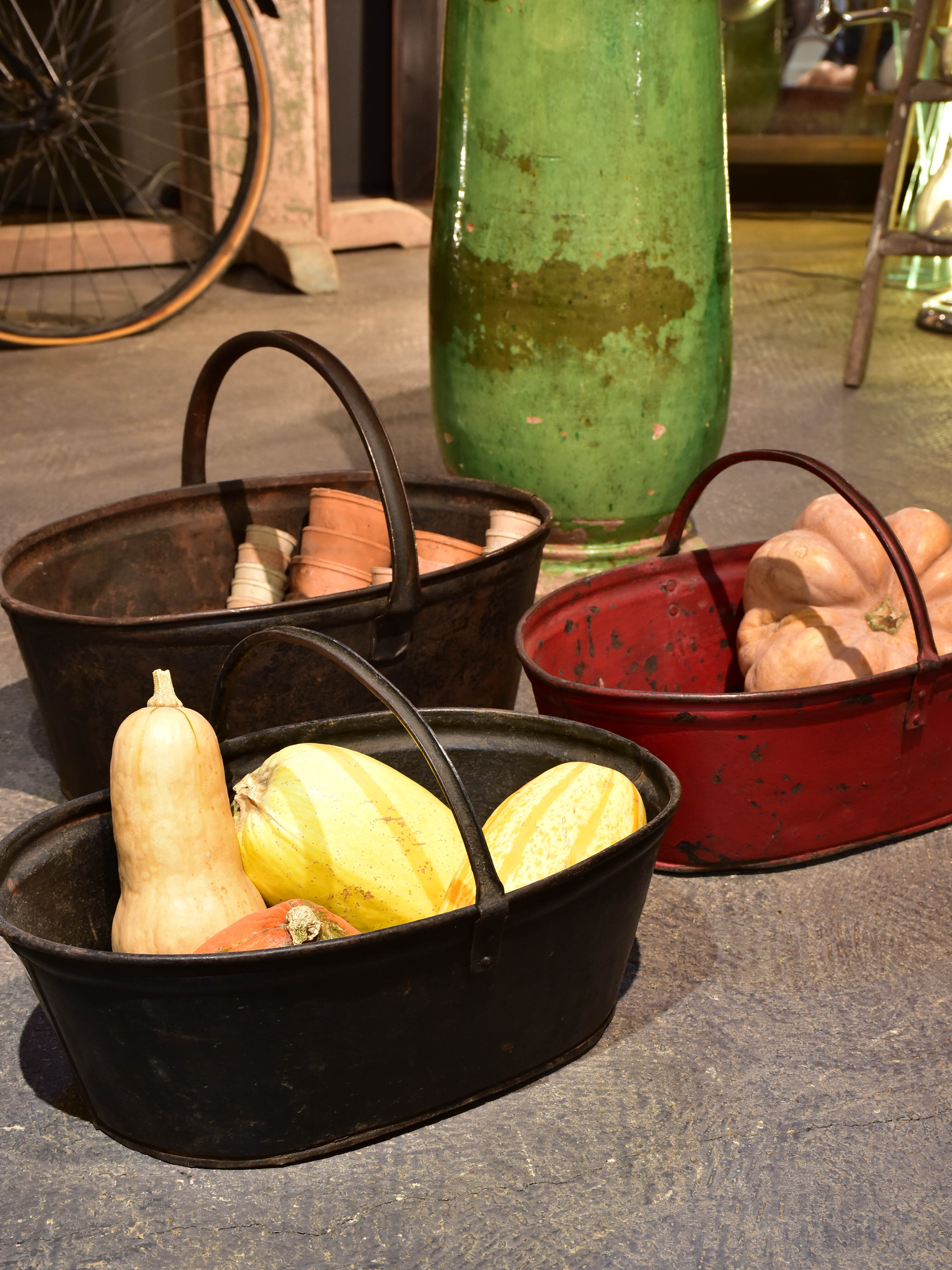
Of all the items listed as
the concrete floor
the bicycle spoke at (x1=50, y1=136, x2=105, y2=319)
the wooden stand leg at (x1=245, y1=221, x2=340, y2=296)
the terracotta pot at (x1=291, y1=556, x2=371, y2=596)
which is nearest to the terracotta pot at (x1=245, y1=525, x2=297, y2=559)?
the terracotta pot at (x1=291, y1=556, x2=371, y2=596)

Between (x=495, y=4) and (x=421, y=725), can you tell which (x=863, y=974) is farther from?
(x=495, y=4)

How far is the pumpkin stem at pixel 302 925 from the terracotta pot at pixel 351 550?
→ 83cm

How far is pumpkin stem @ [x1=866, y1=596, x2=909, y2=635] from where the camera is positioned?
172 centimetres

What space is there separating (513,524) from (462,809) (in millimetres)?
872

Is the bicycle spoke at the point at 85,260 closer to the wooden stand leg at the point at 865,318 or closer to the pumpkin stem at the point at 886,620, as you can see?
the wooden stand leg at the point at 865,318

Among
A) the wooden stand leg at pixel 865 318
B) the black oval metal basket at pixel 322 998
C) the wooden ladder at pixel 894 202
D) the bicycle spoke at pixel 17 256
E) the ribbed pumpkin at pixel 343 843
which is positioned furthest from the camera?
the bicycle spoke at pixel 17 256

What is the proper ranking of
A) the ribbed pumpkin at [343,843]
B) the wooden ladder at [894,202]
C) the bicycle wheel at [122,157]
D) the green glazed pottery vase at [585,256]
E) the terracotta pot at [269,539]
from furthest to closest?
the bicycle wheel at [122,157] < the wooden ladder at [894,202] < the green glazed pottery vase at [585,256] < the terracotta pot at [269,539] < the ribbed pumpkin at [343,843]

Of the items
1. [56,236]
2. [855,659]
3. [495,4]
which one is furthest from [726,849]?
[56,236]

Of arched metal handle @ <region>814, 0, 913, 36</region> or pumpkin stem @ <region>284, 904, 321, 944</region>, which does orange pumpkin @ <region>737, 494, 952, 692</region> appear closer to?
pumpkin stem @ <region>284, 904, 321, 944</region>

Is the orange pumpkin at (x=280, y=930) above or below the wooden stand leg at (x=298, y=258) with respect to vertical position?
below

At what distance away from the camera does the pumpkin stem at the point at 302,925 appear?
1166 millimetres

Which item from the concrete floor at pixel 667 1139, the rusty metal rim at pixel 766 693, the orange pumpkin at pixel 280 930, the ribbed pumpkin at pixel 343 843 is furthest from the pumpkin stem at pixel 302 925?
the rusty metal rim at pixel 766 693

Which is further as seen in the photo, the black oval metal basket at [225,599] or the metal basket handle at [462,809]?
the black oval metal basket at [225,599]

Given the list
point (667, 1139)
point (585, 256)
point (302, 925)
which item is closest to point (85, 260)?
point (585, 256)
